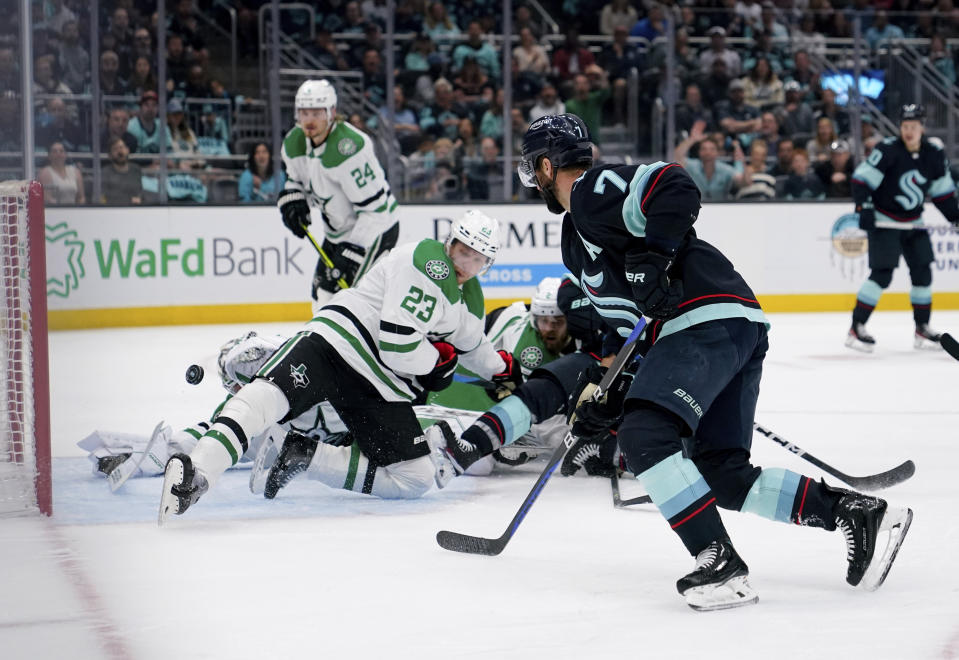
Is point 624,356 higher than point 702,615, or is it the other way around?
point 624,356

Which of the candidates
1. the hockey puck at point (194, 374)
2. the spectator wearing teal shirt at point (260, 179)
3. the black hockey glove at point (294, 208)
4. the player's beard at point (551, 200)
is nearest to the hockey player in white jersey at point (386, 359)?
the hockey puck at point (194, 374)

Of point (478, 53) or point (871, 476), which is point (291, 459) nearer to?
point (871, 476)

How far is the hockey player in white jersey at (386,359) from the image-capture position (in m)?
3.25

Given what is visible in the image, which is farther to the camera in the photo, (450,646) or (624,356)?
(624,356)

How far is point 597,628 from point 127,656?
837 millimetres

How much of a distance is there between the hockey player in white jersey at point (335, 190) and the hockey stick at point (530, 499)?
239cm

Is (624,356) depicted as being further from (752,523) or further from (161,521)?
(161,521)

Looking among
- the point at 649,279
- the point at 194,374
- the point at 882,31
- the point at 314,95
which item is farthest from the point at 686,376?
the point at 882,31

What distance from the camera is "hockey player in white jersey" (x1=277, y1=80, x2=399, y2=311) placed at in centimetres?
500

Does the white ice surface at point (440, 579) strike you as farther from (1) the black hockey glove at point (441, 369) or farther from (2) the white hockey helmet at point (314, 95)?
(2) the white hockey helmet at point (314, 95)

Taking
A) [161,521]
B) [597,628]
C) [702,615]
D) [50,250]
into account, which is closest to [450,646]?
[597,628]

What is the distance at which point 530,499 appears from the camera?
2.83 m

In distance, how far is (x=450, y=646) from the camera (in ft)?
7.21

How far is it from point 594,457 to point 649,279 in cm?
150
